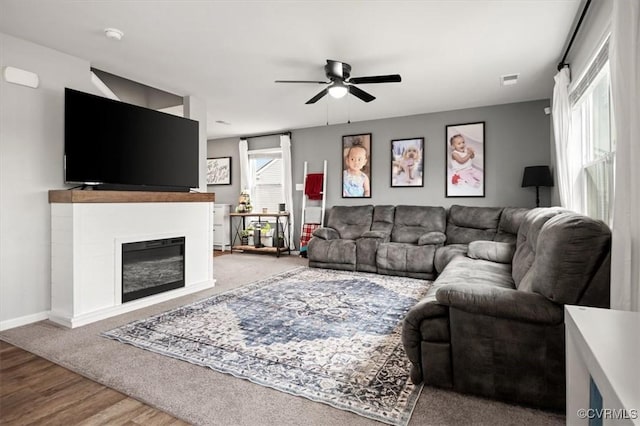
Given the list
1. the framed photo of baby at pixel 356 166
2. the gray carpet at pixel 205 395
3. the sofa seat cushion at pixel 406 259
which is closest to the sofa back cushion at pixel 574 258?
the gray carpet at pixel 205 395

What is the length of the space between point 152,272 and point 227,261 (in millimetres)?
2392

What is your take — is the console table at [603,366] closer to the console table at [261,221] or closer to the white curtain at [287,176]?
the console table at [261,221]

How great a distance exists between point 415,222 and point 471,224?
0.82m

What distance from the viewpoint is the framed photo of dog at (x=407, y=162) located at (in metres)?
5.70

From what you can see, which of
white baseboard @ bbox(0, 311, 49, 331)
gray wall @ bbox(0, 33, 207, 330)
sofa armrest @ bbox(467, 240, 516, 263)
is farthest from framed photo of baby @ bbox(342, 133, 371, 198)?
white baseboard @ bbox(0, 311, 49, 331)

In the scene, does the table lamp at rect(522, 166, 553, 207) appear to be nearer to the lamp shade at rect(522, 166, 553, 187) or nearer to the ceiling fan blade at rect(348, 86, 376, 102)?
the lamp shade at rect(522, 166, 553, 187)

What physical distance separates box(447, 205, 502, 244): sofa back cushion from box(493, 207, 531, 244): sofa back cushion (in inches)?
3.9

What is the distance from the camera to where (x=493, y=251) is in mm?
3598

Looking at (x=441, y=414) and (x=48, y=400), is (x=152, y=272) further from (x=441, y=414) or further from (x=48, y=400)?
(x=441, y=414)

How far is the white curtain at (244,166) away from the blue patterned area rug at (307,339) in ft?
11.9

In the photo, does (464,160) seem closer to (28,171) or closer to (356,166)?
(356,166)

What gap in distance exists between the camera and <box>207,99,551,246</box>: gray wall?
16.3 ft

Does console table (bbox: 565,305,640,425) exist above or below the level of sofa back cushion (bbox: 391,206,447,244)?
below

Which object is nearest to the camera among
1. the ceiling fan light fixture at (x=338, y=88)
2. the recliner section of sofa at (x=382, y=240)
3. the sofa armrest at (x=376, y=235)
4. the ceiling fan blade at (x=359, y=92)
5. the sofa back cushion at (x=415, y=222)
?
the ceiling fan light fixture at (x=338, y=88)
